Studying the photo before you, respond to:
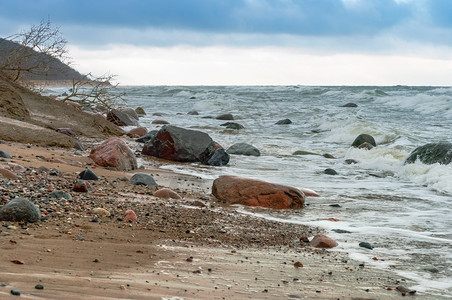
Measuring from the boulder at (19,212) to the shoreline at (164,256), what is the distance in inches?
3.1

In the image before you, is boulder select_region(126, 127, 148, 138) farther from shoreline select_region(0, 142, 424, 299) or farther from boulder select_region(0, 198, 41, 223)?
boulder select_region(0, 198, 41, 223)

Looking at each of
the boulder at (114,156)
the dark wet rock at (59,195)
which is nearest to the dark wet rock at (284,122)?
the boulder at (114,156)

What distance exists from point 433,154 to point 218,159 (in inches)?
177

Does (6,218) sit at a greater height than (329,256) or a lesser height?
greater

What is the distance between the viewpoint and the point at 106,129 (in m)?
13.8

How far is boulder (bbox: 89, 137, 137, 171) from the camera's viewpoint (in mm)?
8836

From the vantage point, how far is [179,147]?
11305mm

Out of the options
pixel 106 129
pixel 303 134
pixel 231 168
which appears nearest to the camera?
pixel 231 168

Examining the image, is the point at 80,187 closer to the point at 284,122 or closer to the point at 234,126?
the point at 234,126

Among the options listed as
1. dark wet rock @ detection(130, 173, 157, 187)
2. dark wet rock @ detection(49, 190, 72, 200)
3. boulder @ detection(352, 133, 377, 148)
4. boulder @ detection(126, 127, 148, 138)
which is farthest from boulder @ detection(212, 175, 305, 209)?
boulder @ detection(352, 133, 377, 148)

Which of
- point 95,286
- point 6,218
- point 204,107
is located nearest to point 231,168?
point 6,218

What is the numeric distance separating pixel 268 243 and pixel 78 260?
6.76 feet

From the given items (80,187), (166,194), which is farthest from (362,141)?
(80,187)

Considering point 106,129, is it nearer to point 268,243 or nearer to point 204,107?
point 268,243
